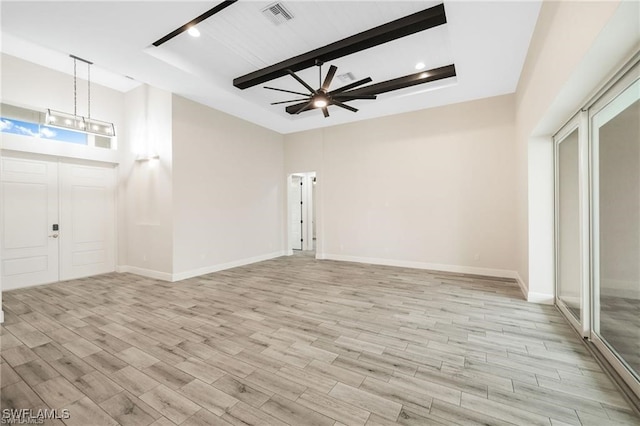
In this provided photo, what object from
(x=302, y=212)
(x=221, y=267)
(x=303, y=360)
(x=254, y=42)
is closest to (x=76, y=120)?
(x=254, y=42)

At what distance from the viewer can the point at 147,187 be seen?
5.40 metres

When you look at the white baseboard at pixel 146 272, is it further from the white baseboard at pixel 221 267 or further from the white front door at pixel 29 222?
the white front door at pixel 29 222

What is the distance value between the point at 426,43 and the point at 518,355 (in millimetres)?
4044

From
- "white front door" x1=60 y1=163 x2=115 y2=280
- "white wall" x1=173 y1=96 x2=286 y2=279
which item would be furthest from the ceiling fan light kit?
"white front door" x1=60 y1=163 x2=115 y2=280

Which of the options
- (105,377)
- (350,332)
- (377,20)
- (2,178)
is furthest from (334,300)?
(2,178)

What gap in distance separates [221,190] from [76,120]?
8.84 ft

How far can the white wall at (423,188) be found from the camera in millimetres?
5031

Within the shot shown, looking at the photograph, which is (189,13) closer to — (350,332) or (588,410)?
(350,332)

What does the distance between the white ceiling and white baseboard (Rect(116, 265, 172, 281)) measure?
3584 millimetres

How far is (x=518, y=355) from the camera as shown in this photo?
7.64 feet

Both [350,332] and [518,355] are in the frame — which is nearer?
[518,355]

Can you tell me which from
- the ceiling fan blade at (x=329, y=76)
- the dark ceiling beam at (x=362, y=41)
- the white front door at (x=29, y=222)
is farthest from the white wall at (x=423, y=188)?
the white front door at (x=29, y=222)

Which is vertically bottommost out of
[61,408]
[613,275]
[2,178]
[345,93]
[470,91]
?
[61,408]

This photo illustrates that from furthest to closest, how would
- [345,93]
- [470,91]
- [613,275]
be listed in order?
[470,91]
[345,93]
[613,275]
